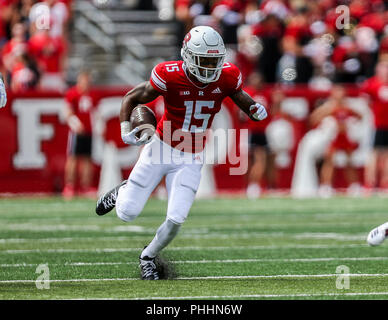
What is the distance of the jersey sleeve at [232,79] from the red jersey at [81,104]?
680cm

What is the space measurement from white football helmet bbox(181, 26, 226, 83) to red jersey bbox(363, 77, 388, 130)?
26.3ft

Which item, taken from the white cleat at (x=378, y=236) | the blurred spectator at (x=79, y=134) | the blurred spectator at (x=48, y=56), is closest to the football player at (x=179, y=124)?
the white cleat at (x=378, y=236)

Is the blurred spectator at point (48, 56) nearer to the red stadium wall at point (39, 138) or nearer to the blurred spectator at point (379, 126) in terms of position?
the red stadium wall at point (39, 138)

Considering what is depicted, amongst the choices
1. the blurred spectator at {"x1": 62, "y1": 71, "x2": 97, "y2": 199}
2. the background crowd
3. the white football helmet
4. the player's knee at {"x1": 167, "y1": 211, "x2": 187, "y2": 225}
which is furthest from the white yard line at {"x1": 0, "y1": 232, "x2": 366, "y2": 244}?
the background crowd

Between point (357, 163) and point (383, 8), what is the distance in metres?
4.09

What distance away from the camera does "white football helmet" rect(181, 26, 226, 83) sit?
6.03 meters

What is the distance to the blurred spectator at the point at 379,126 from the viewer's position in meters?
13.7

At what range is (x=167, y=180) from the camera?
20.7ft

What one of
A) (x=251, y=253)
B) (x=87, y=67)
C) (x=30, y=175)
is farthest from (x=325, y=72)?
(x=251, y=253)

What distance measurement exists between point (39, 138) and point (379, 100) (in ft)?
16.5

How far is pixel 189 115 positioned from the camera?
249 inches

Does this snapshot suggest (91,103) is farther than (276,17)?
No
